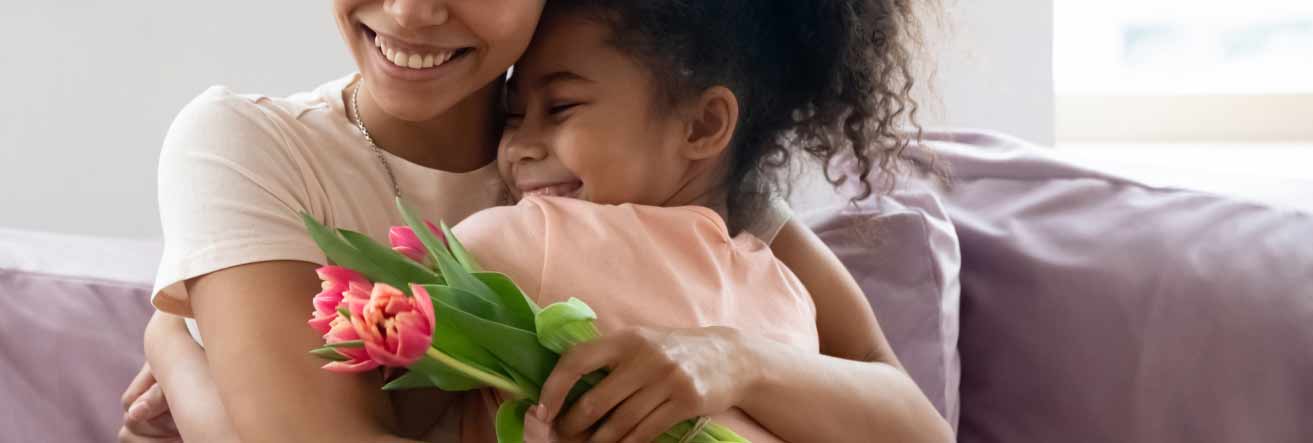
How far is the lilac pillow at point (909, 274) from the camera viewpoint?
6.57ft

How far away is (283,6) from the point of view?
99.0 inches

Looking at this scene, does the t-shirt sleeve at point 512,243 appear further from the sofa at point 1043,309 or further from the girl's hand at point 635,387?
the sofa at point 1043,309

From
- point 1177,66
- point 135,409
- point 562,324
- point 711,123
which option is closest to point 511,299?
point 562,324

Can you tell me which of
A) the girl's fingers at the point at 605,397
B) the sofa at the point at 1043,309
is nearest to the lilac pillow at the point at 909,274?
the sofa at the point at 1043,309

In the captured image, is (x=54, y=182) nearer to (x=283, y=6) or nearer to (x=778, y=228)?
(x=283, y=6)

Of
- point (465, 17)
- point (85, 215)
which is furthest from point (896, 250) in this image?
point (85, 215)

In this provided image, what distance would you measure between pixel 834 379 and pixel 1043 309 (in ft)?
2.20

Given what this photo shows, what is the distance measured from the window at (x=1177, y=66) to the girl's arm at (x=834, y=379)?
2017 mm

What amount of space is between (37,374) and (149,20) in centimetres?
82

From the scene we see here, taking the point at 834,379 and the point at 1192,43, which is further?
the point at 1192,43

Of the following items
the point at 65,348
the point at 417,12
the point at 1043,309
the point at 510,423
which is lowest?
the point at 1043,309

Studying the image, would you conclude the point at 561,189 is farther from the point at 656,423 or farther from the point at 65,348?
the point at 65,348

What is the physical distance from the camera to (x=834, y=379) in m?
1.41

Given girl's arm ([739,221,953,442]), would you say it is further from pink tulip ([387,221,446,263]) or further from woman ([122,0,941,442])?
pink tulip ([387,221,446,263])
